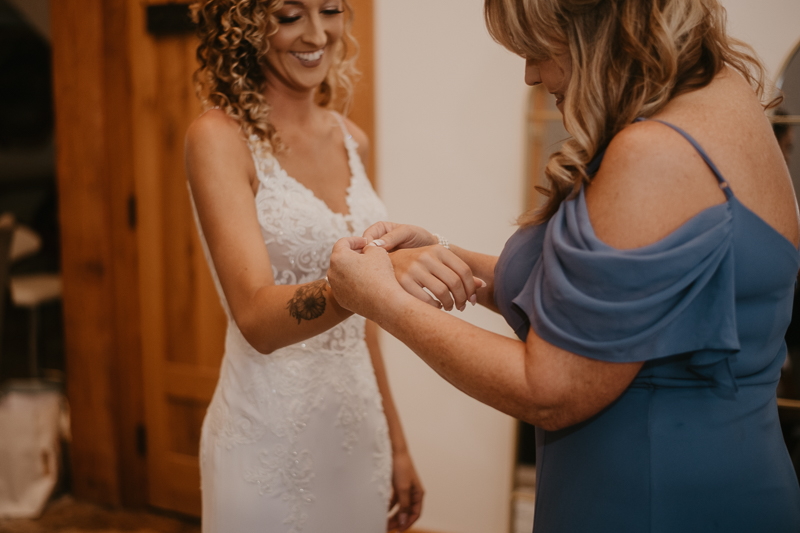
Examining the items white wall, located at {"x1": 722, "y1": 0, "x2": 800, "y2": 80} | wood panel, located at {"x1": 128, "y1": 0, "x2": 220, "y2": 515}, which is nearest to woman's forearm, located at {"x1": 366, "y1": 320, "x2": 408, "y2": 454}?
wood panel, located at {"x1": 128, "y1": 0, "x2": 220, "y2": 515}

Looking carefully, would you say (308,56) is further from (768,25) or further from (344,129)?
(768,25)

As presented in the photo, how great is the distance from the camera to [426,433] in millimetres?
2396

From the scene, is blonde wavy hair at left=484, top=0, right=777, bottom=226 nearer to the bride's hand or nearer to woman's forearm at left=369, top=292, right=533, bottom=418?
woman's forearm at left=369, top=292, right=533, bottom=418

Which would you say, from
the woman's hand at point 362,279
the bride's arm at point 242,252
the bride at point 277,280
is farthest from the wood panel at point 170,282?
the woman's hand at point 362,279

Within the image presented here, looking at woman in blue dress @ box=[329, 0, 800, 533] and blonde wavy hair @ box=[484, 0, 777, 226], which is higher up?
blonde wavy hair @ box=[484, 0, 777, 226]

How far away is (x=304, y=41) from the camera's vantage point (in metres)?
1.30

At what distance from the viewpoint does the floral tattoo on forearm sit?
1096 mm

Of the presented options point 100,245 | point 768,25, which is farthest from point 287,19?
point 100,245

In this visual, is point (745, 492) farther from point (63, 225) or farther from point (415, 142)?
point (63, 225)

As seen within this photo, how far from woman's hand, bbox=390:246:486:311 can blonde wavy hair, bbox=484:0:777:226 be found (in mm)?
216

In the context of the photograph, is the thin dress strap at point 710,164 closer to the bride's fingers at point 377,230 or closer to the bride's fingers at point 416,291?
the bride's fingers at point 416,291

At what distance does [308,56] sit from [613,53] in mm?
734

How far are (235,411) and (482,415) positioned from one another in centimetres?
127

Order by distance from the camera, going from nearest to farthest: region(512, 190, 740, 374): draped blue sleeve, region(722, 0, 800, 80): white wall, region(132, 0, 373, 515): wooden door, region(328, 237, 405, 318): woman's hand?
region(512, 190, 740, 374): draped blue sleeve, region(328, 237, 405, 318): woman's hand, region(722, 0, 800, 80): white wall, region(132, 0, 373, 515): wooden door
